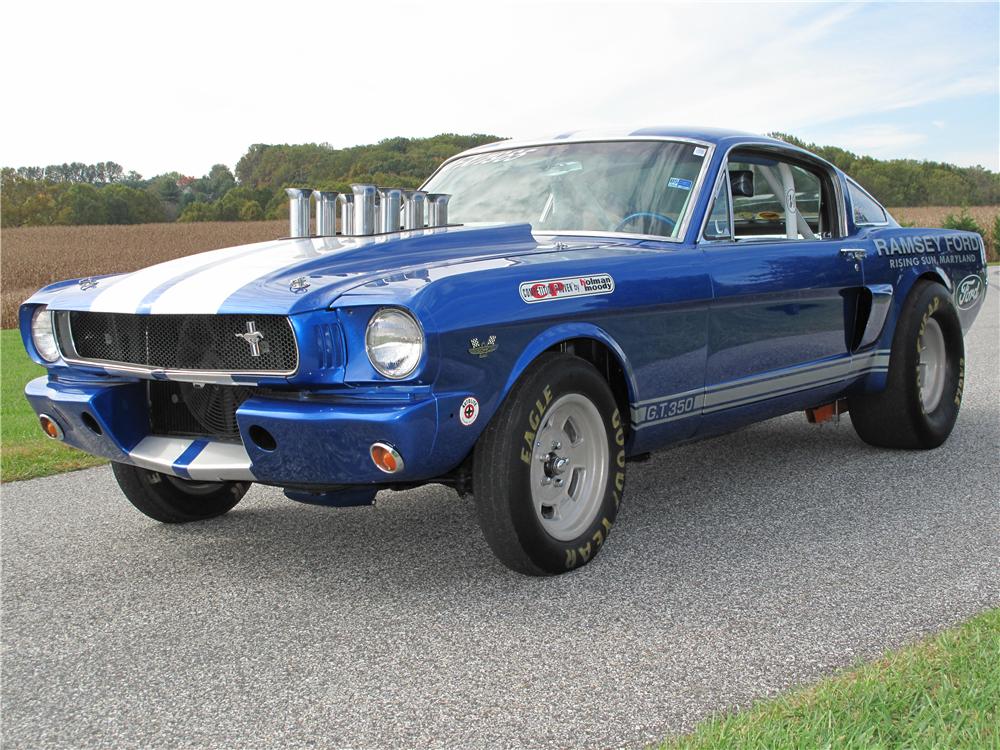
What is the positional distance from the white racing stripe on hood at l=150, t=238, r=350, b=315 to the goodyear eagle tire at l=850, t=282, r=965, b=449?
3.07 meters

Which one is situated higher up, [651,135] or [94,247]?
[651,135]

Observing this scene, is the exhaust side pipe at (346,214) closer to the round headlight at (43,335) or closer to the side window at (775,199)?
the round headlight at (43,335)

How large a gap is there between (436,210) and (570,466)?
1.40 metres

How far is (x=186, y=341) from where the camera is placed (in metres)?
3.47

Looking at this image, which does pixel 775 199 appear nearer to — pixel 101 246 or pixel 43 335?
pixel 43 335

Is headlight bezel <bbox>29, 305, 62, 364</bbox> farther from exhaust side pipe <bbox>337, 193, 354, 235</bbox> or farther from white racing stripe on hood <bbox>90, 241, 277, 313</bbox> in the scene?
exhaust side pipe <bbox>337, 193, 354, 235</bbox>

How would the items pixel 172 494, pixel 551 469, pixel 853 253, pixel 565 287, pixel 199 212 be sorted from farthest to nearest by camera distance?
pixel 199 212, pixel 853 253, pixel 172 494, pixel 551 469, pixel 565 287

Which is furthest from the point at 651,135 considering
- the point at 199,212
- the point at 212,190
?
the point at 199,212

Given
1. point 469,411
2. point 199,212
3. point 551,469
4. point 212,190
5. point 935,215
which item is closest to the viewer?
point 469,411

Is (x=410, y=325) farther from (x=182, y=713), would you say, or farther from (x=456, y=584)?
(x=182, y=713)

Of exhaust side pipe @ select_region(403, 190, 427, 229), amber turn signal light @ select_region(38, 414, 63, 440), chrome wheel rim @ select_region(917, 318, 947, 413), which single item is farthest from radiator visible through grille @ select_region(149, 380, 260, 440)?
chrome wheel rim @ select_region(917, 318, 947, 413)

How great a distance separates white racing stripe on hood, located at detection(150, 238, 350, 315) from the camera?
11.1 feet

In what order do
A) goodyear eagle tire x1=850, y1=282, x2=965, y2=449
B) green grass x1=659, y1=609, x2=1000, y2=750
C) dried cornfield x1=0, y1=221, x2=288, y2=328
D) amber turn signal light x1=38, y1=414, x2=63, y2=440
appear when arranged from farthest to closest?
dried cornfield x1=0, y1=221, x2=288, y2=328
goodyear eagle tire x1=850, y1=282, x2=965, y2=449
amber turn signal light x1=38, y1=414, x2=63, y2=440
green grass x1=659, y1=609, x2=1000, y2=750

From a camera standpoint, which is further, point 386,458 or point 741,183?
point 741,183
